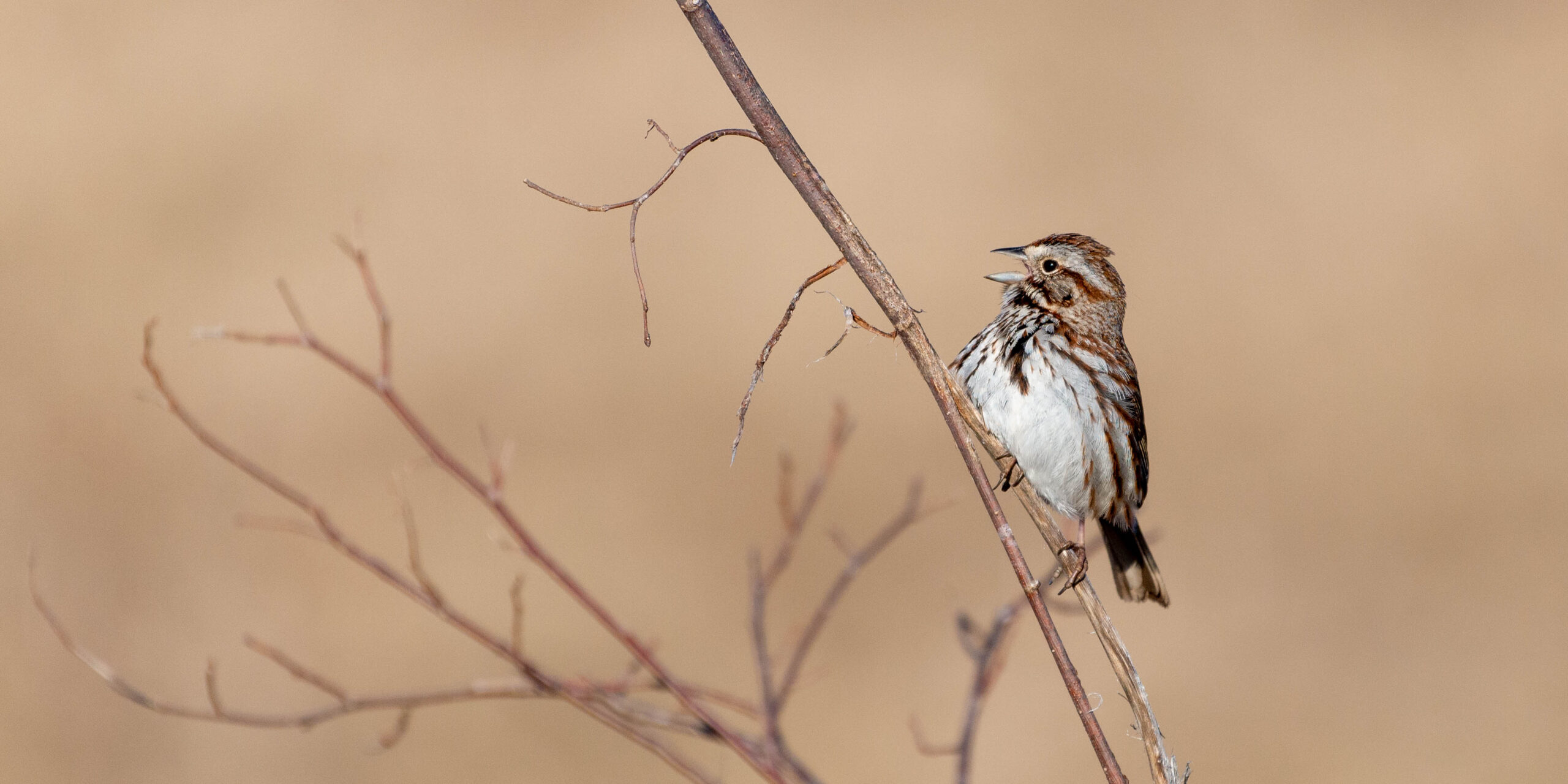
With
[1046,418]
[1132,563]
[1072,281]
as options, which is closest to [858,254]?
[1046,418]

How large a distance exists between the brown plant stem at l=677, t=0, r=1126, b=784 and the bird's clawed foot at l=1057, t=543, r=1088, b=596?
0.76ft

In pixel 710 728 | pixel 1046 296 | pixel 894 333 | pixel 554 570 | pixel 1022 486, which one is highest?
pixel 1046 296

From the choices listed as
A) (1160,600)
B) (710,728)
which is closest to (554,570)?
(710,728)

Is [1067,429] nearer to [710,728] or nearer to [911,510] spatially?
[911,510]

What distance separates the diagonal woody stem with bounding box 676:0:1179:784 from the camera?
112cm

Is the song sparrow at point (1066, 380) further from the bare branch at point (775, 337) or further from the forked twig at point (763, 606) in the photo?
the bare branch at point (775, 337)

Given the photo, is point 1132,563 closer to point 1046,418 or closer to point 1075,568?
point 1046,418

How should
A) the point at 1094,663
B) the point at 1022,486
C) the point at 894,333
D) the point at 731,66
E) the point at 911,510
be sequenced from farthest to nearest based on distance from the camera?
the point at 1094,663, the point at 911,510, the point at 1022,486, the point at 894,333, the point at 731,66

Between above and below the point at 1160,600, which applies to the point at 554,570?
below

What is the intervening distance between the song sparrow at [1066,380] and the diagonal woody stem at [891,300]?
116cm

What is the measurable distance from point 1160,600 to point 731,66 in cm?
185

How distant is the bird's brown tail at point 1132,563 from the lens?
2705 millimetres

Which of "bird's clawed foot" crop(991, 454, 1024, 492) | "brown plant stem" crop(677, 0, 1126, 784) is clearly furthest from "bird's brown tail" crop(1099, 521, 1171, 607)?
"brown plant stem" crop(677, 0, 1126, 784)

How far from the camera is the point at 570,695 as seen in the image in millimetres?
1444
